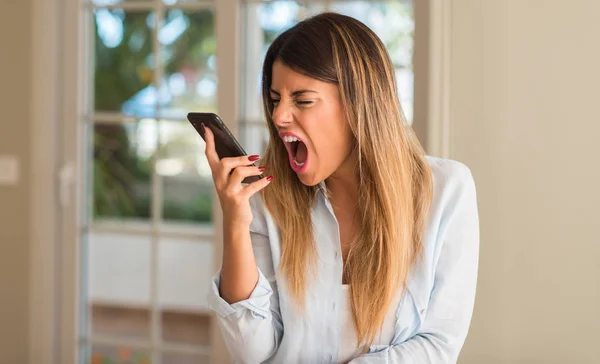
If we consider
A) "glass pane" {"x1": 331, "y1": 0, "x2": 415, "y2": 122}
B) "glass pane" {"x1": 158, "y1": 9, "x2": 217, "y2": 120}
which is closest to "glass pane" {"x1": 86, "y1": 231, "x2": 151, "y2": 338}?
"glass pane" {"x1": 158, "y1": 9, "x2": 217, "y2": 120}

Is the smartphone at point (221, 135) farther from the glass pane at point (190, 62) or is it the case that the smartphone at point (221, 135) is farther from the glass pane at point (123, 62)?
the glass pane at point (123, 62)

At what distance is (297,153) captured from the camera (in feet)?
5.82

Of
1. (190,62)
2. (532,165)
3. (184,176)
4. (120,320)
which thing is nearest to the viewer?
(532,165)

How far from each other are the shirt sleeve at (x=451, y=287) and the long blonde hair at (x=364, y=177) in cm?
6

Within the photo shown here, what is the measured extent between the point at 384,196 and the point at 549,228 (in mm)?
890

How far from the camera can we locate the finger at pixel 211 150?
5.28ft

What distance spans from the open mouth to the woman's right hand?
13cm

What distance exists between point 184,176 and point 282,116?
4860mm

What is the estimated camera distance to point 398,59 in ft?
9.00

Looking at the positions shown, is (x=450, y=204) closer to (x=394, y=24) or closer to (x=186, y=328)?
(x=394, y=24)

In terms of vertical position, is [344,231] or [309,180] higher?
[309,180]

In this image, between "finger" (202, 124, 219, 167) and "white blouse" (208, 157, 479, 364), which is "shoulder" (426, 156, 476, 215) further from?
"finger" (202, 124, 219, 167)

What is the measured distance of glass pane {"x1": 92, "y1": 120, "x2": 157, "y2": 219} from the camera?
6215 millimetres

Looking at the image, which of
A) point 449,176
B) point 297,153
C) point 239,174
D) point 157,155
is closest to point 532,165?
point 449,176
